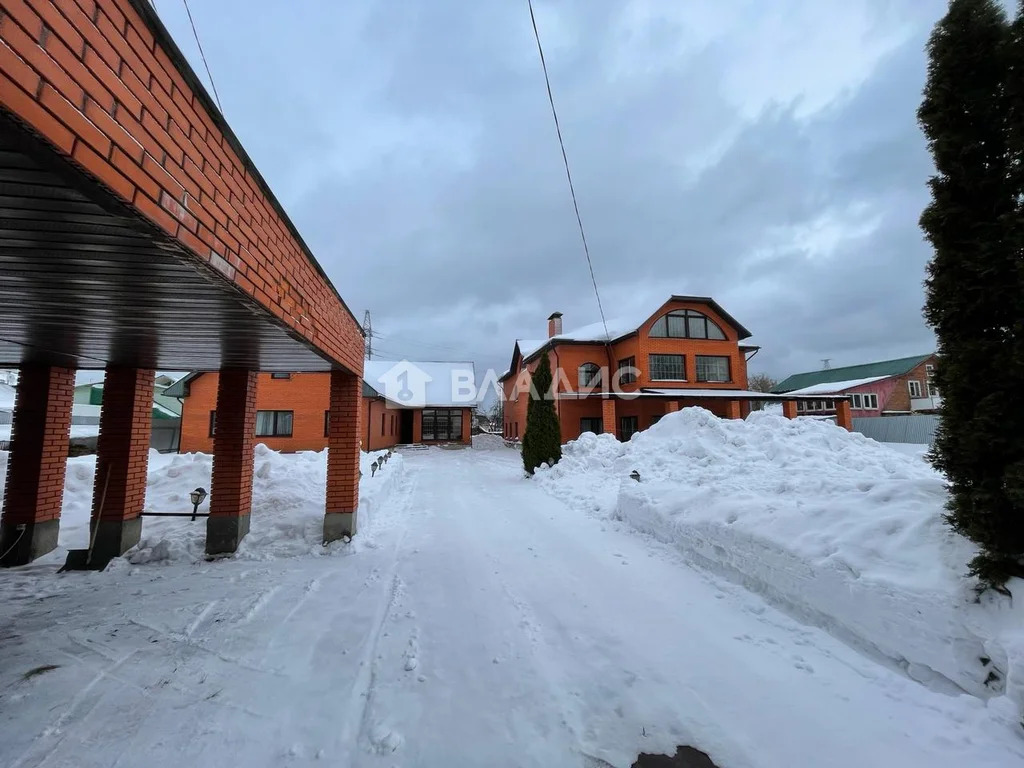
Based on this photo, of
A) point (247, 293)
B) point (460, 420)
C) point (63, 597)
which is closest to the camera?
point (247, 293)

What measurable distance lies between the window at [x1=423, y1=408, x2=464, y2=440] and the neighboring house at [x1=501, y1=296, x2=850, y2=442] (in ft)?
41.7

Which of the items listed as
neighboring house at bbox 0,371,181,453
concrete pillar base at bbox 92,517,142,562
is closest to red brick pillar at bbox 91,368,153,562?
concrete pillar base at bbox 92,517,142,562

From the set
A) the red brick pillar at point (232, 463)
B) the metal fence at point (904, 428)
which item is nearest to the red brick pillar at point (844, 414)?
the metal fence at point (904, 428)

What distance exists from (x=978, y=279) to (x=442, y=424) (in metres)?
32.1

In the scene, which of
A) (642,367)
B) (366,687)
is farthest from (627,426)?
(366,687)

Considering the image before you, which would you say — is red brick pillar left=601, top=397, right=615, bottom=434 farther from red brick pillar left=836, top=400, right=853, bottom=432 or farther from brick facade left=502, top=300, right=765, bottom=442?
red brick pillar left=836, top=400, right=853, bottom=432

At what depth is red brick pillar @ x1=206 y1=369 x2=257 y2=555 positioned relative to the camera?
19.0ft

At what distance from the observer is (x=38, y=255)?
7.56 feet

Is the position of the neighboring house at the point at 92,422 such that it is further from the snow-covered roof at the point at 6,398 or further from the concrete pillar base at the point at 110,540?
the concrete pillar base at the point at 110,540

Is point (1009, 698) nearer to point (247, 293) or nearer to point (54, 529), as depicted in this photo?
point (247, 293)

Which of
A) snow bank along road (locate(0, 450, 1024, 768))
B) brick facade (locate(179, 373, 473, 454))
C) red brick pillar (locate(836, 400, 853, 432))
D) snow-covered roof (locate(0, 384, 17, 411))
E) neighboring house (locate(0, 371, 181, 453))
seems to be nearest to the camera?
snow bank along road (locate(0, 450, 1024, 768))

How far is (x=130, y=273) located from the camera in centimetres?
248

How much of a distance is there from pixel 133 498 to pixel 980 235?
8690 mm

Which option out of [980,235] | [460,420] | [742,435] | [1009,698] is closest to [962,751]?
[1009,698]
